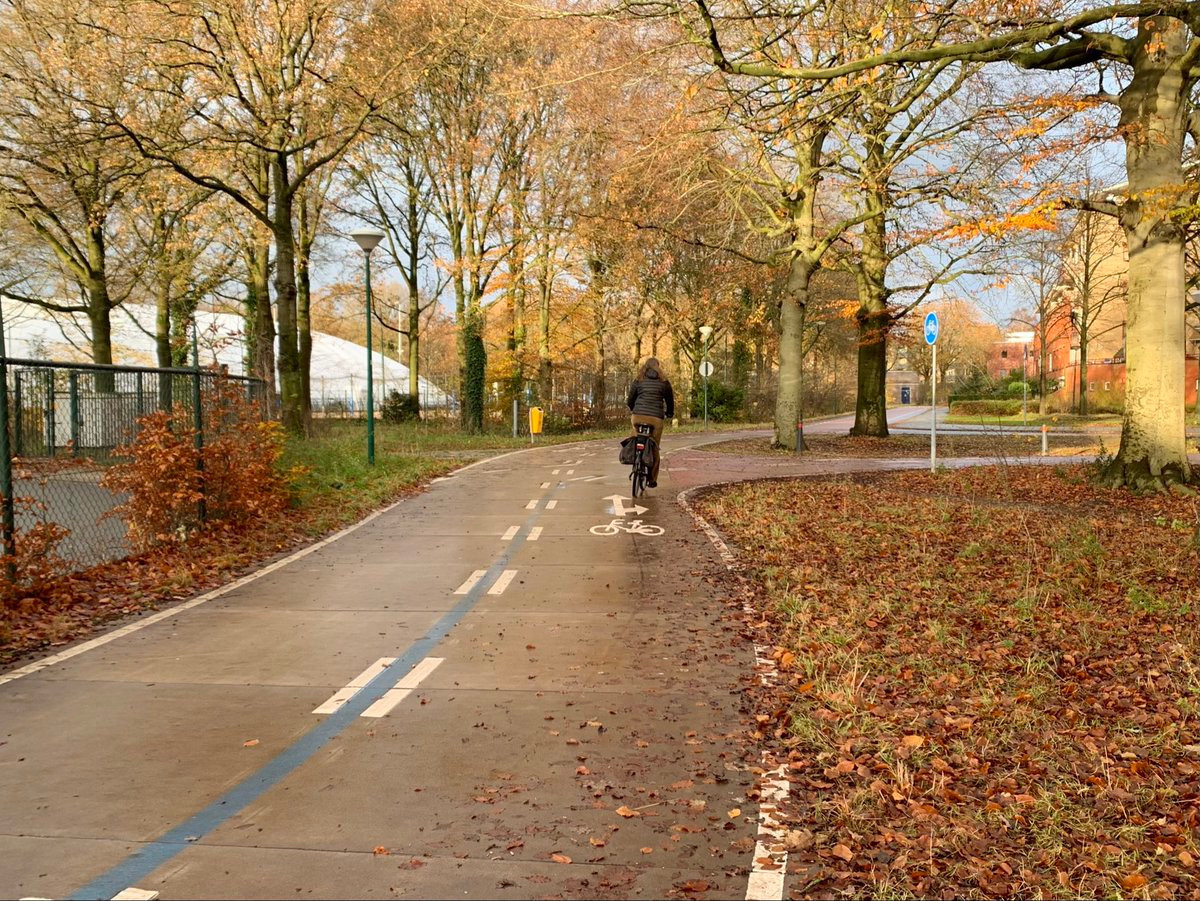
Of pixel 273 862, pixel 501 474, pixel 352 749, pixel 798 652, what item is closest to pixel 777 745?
pixel 798 652

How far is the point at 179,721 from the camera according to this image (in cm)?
527

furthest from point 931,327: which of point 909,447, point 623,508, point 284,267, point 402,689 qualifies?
point 402,689

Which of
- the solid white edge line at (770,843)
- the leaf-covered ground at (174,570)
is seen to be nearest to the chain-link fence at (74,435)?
the leaf-covered ground at (174,570)

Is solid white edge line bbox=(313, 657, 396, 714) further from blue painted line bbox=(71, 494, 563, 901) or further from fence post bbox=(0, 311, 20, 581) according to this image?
fence post bbox=(0, 311, 20, 581)

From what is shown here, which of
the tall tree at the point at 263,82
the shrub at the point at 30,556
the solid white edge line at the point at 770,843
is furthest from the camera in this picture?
the tall tree at the point at 263,82

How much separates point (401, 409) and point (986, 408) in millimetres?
38098

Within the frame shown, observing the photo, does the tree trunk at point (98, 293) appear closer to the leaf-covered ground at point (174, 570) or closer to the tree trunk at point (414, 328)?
the tree trunk at point (414, 328)

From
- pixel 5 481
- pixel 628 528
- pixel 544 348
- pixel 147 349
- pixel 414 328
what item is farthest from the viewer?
pixel 147 349

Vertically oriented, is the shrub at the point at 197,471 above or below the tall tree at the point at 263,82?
below

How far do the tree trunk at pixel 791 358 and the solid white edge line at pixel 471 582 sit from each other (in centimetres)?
1617

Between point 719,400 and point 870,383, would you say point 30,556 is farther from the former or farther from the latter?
point 719,400

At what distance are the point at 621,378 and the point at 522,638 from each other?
3474 cm

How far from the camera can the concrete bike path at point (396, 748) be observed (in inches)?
142

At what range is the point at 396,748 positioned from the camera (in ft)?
15.9
